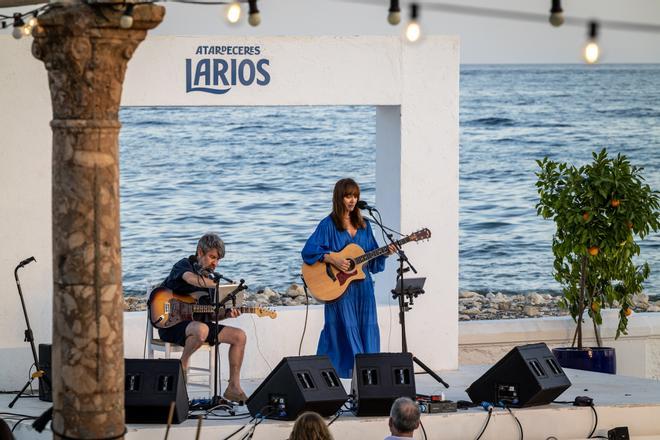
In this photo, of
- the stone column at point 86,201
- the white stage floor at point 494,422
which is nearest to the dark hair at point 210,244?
the white stage floor at point 494,422

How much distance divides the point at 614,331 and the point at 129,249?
17531 millimetres

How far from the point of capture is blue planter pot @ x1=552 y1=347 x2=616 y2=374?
10758 mm

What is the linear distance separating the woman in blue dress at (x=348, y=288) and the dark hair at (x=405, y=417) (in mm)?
2376

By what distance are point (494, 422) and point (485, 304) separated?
13.7 m

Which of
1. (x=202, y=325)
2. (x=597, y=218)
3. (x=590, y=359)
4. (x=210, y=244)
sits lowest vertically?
(x=590, y=359)

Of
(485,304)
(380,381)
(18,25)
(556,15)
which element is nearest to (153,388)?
(380,381)

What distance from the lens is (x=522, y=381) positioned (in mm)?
8641

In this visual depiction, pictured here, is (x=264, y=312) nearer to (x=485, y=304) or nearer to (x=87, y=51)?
(x=87, y=51)

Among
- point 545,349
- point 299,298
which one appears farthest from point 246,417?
point 299,298

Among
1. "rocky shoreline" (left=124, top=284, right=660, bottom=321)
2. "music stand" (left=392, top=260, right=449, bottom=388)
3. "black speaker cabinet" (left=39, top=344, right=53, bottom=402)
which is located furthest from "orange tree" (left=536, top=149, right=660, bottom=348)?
"rocky shoreline" (left=124, top=284, right=660, bottom=321)

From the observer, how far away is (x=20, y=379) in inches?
378

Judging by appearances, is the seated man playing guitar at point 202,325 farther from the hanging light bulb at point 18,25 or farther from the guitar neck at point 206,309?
the hanging light bulb at point 18,25

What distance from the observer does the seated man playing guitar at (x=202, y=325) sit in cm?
873

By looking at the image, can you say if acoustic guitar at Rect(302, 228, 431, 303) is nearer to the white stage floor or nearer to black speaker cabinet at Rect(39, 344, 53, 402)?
the white stage floor
